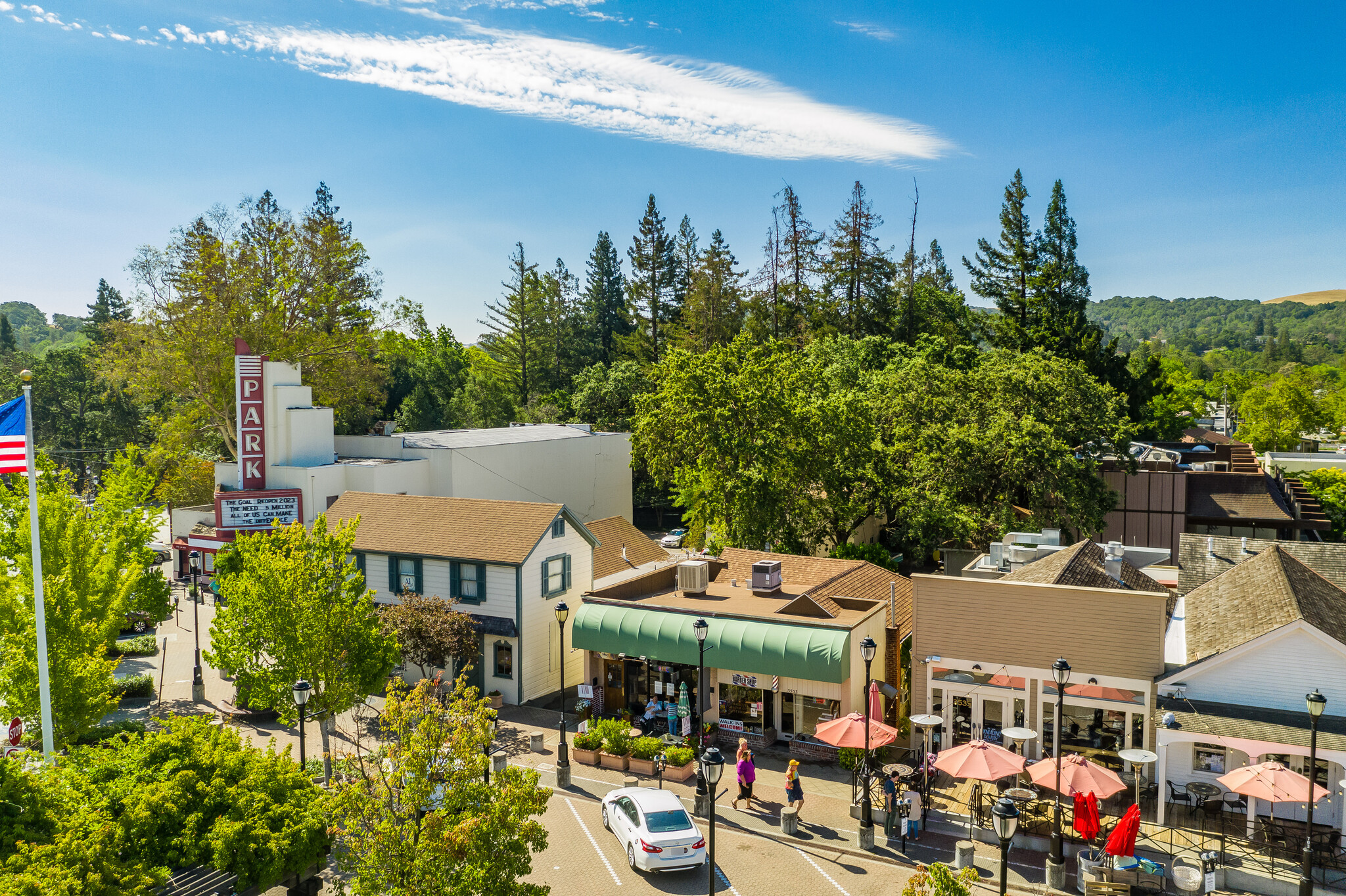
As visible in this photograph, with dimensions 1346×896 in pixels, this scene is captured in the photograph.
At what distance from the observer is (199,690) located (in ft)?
99.6

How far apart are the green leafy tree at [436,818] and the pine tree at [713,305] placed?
62.2m

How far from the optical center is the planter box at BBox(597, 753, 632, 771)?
23359 mm

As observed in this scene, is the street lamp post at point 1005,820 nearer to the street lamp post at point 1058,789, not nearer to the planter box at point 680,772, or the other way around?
the street lamp post at point 1058,789

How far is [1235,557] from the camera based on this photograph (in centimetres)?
2761

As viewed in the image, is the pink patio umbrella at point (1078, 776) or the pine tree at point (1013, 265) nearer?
the pink patio umbrella at point (1078, 776)

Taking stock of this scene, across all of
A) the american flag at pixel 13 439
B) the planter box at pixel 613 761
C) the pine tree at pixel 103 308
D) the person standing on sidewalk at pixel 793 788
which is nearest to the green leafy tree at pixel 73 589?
the american flag at pixel 13 439

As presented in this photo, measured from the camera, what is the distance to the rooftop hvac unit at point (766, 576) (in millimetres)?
28781

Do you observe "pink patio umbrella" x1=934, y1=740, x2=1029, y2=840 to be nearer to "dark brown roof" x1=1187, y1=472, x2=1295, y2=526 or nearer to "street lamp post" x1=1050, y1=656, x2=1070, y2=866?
"street lamp post" x1=1050, y1=656, x2=1070, y2=866

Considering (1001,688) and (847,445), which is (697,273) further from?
(1001,688)

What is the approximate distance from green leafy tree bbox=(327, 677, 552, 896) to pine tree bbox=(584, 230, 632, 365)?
7710 centimetres

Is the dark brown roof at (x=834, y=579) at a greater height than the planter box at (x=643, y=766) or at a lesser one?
greater

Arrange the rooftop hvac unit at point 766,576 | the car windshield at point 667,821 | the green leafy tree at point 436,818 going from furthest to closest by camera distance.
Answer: the rooftop hvac unit at point 766,576 < the car windshield at point 667,821 < the green leafy tree at point 436,818

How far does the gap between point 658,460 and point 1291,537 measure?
31151 mm

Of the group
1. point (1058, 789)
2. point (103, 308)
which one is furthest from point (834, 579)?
point (103, 308)
